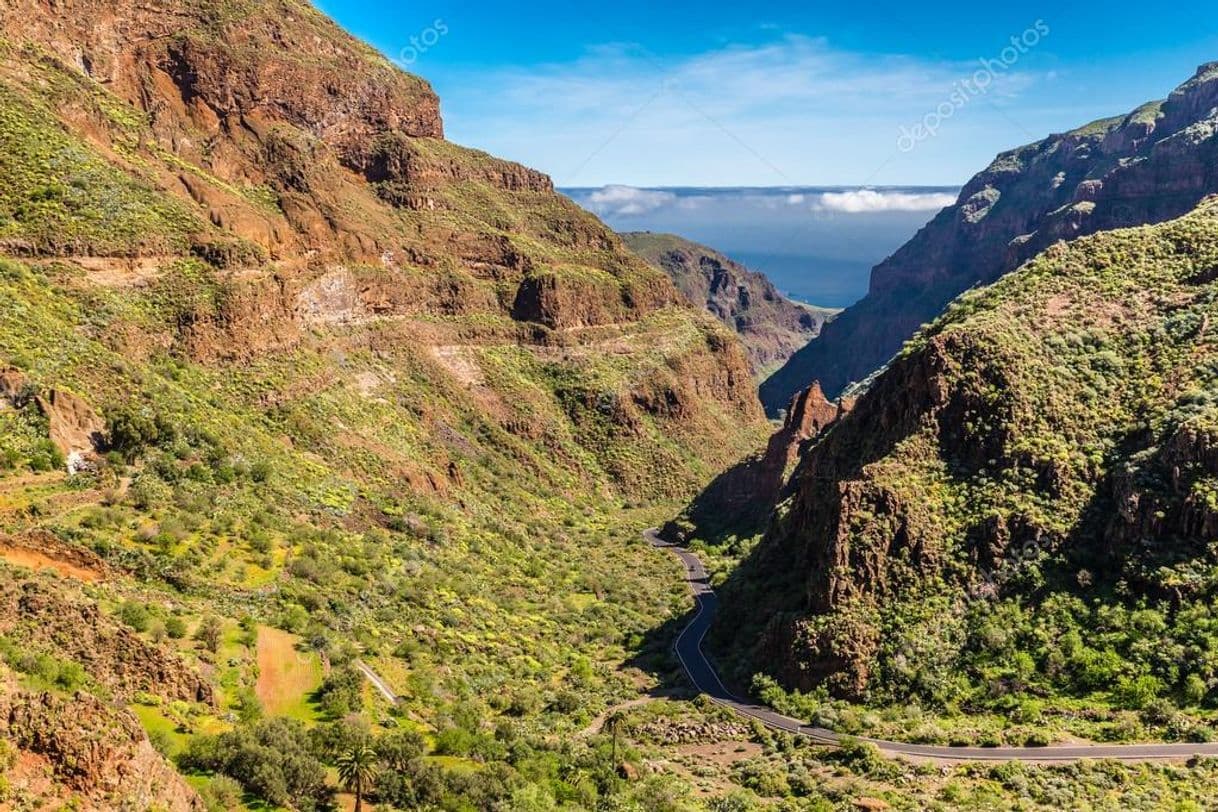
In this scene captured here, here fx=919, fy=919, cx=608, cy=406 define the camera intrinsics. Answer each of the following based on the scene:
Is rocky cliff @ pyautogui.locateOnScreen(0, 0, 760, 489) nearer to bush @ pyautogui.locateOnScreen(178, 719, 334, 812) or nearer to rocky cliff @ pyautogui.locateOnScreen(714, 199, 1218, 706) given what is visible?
rocky cliff @ pyautogui.locateOnScreen(714, 199, 1218, 706)

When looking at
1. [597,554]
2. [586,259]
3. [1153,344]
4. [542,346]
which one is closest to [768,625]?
[1153,344]

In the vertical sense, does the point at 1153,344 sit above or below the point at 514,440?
above

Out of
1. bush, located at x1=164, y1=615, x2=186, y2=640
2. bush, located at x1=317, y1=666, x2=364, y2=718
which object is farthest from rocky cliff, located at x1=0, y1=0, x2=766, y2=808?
bush, located at x1=317, y1=666, x2=364, y2=718

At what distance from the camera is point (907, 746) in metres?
44.3

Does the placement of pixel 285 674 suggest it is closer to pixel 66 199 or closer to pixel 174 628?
pixel 174 628

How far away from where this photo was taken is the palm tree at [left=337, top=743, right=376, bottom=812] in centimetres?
3019

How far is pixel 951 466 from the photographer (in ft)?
191

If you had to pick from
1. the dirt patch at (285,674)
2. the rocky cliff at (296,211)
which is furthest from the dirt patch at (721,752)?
the rocky cliff at (296,211)

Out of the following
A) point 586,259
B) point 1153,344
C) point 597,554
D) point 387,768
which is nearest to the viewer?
point 387,768

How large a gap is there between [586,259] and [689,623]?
77.7 m

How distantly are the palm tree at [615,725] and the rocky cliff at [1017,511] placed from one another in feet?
33.2

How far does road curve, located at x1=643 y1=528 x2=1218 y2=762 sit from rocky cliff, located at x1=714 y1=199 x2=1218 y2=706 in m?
2.47

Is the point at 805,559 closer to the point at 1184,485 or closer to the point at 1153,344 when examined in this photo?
the point at 1184,485

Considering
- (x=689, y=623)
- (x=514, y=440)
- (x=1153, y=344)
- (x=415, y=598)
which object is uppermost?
(x=1153, y=344)
